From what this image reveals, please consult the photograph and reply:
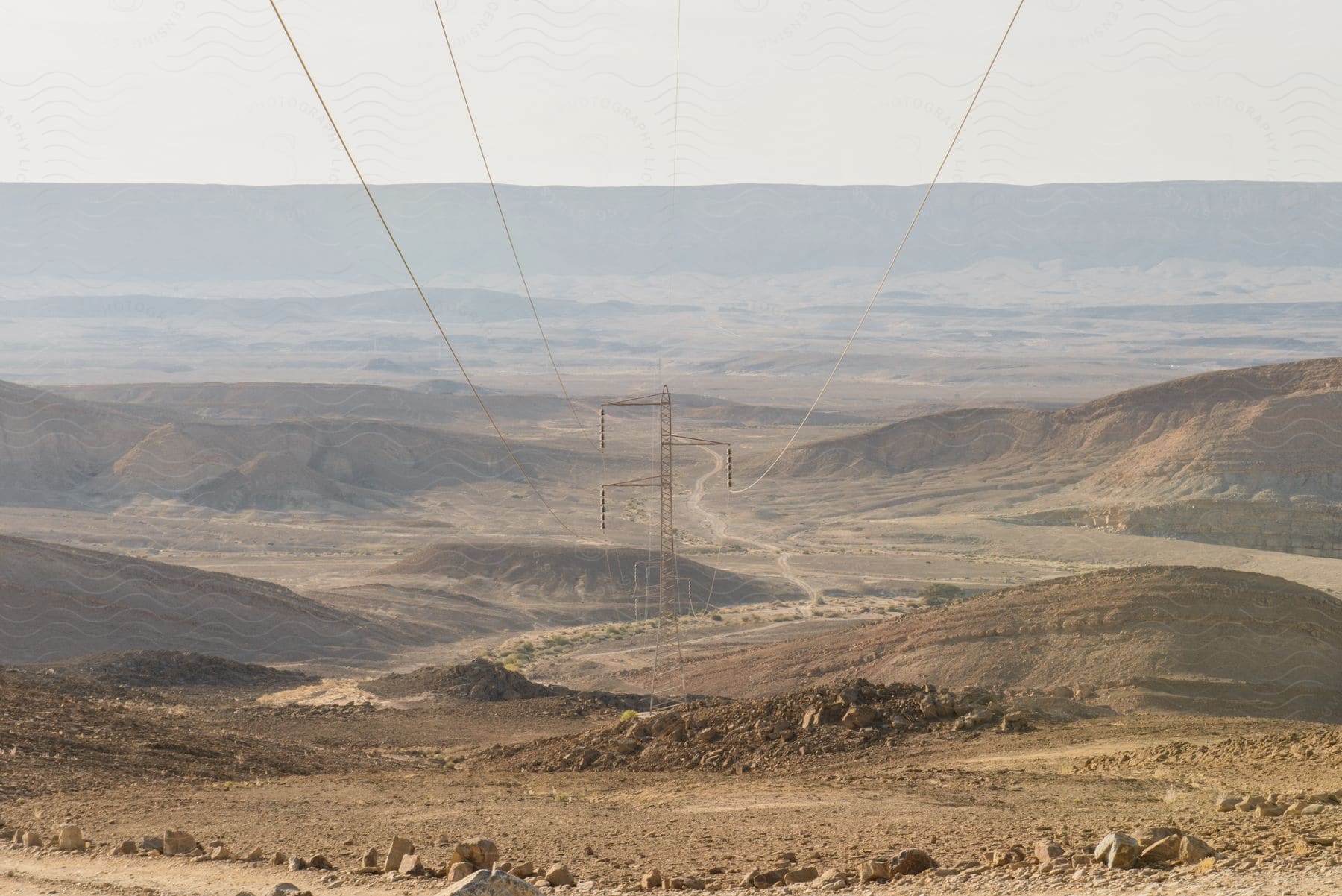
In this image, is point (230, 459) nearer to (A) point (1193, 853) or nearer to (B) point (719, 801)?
(B) point (719, 801)

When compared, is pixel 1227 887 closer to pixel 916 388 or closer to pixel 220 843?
pixel 220 843

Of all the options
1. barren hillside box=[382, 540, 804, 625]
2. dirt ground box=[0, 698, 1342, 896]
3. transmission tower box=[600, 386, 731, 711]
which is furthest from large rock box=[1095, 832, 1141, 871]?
barren hillside box=[382, 540, 804, 625]

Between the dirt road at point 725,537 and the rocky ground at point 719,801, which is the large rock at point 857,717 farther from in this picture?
the dirt road at point 725,537

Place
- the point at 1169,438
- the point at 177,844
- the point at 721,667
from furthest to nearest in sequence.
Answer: the point at 1169,438 → the point at 721,667 → the point at 177,844

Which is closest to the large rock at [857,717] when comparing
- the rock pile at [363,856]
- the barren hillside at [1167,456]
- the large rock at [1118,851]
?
the rock pile at [363,856]

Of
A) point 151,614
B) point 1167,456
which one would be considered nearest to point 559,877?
point 151,614

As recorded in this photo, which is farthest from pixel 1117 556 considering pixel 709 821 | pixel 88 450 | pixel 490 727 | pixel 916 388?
pixel 916 388
